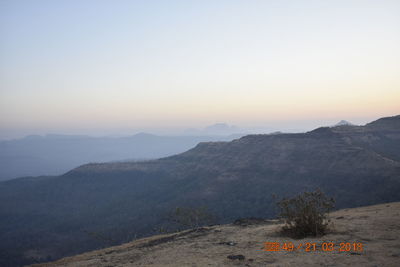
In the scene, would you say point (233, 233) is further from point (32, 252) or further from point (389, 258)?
point (32, 252)

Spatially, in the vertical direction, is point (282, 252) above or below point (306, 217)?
below

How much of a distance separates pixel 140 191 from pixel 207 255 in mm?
164310

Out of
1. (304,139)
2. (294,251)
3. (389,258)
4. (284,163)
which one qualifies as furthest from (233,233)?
(304,139)

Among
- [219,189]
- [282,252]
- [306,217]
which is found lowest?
[219,189]

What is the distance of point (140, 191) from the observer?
569 feet

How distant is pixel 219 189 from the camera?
445 feet
